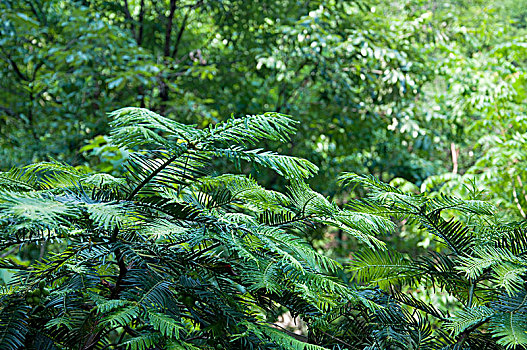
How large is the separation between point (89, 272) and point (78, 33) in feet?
10.3

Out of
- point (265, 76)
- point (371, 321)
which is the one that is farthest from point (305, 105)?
point (371, 321)

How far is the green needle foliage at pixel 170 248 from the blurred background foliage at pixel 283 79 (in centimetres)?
218

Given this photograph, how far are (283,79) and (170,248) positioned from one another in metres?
3.67

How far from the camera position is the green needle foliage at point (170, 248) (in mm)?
712

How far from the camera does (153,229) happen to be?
0.72 m

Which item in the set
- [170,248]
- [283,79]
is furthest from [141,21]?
[170,248]

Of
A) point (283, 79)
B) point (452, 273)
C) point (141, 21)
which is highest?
point (141, 21)

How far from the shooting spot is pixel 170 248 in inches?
34.8

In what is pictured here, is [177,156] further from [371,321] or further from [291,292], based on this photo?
[371,321]

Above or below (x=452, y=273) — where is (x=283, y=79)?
above

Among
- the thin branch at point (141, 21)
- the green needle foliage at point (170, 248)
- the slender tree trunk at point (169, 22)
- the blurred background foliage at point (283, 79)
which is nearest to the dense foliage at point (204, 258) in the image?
the green needle foliage at point (170, 248)

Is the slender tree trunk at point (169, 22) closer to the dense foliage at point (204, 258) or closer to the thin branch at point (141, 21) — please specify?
the thin branch at point (141, 21)

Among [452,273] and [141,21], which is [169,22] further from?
[452,273]

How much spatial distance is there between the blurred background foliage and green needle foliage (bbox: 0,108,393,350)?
2.18 m
